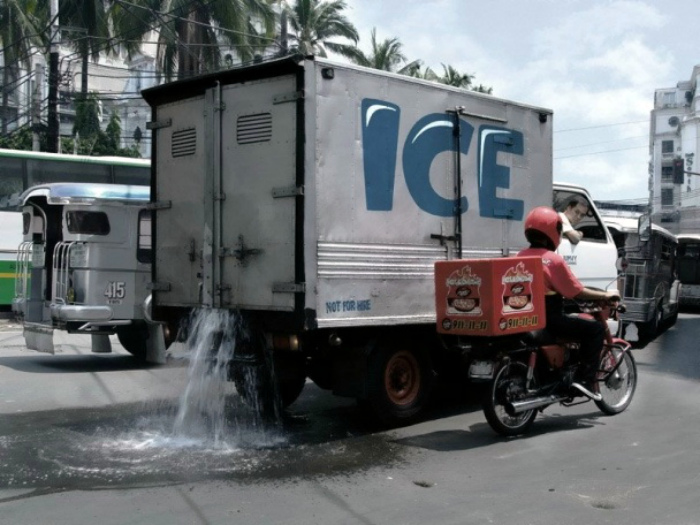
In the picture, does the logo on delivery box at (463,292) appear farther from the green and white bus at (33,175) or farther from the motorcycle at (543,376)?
the green and white bus at (33,175)

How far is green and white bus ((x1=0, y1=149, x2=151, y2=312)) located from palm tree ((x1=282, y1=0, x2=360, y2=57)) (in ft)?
57.0

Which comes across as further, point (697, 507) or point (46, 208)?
point (46, 208)

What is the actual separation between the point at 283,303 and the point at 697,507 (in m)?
3.37

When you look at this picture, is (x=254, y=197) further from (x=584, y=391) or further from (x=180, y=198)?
(x=584, y=391)

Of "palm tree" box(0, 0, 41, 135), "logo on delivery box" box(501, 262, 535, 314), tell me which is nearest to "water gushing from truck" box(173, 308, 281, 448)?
"logo on delivery box" box(501, 262, 535, 314)

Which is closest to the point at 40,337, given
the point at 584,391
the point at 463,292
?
the point at 463,292

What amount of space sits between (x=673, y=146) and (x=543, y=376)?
289 ft

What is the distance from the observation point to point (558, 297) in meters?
7.25

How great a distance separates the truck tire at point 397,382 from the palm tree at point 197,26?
20.9m

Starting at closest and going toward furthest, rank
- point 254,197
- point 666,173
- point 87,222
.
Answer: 1. point 254,197
2. point 87,222
3. point 666,173

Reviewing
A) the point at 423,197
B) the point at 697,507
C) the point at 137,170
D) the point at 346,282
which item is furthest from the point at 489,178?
the point at 137,170

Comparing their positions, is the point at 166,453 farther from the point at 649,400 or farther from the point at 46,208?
the point at 46,208

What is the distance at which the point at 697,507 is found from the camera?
4.98m

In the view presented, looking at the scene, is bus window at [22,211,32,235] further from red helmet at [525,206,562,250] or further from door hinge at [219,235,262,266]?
red helmet at [525,206,562,250]
